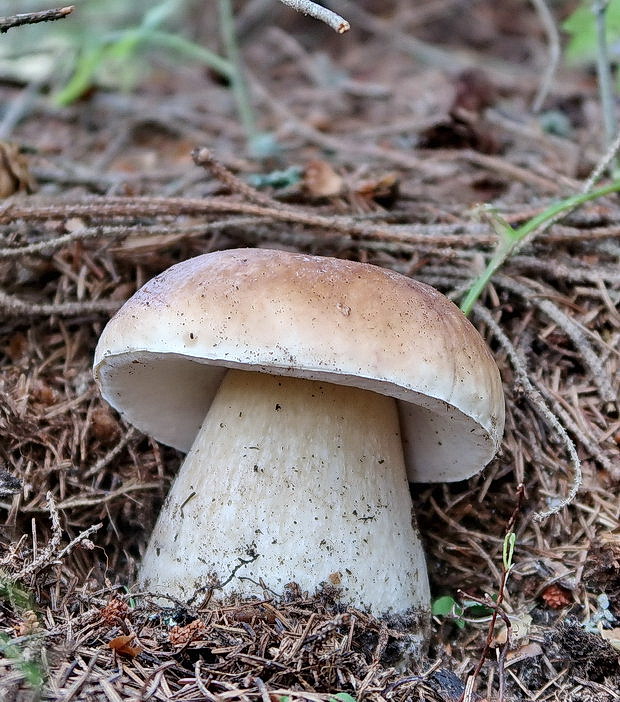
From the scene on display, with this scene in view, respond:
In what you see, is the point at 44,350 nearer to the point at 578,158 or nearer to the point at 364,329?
the point at 364,329

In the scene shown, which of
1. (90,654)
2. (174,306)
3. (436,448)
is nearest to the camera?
(90,654)

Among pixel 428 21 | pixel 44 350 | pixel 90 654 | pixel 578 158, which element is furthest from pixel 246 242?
pixel 428 21

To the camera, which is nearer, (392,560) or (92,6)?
(392,560)

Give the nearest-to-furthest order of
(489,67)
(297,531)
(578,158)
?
1. (297,531)
2. (578,158)
3. (489,67)

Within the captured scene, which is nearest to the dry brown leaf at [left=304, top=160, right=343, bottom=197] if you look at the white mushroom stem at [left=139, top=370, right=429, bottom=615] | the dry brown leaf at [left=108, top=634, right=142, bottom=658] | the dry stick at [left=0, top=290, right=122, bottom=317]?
the dry stick at [left=0, top=290, right=122, bottom=317]

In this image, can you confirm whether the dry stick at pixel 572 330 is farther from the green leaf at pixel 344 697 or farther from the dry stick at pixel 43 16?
the dry stick at pixel 43 16

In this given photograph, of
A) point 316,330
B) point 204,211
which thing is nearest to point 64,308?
point 204,211

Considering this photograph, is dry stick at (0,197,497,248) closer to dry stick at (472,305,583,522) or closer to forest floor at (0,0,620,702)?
forest floor at (0,0,620,702)
